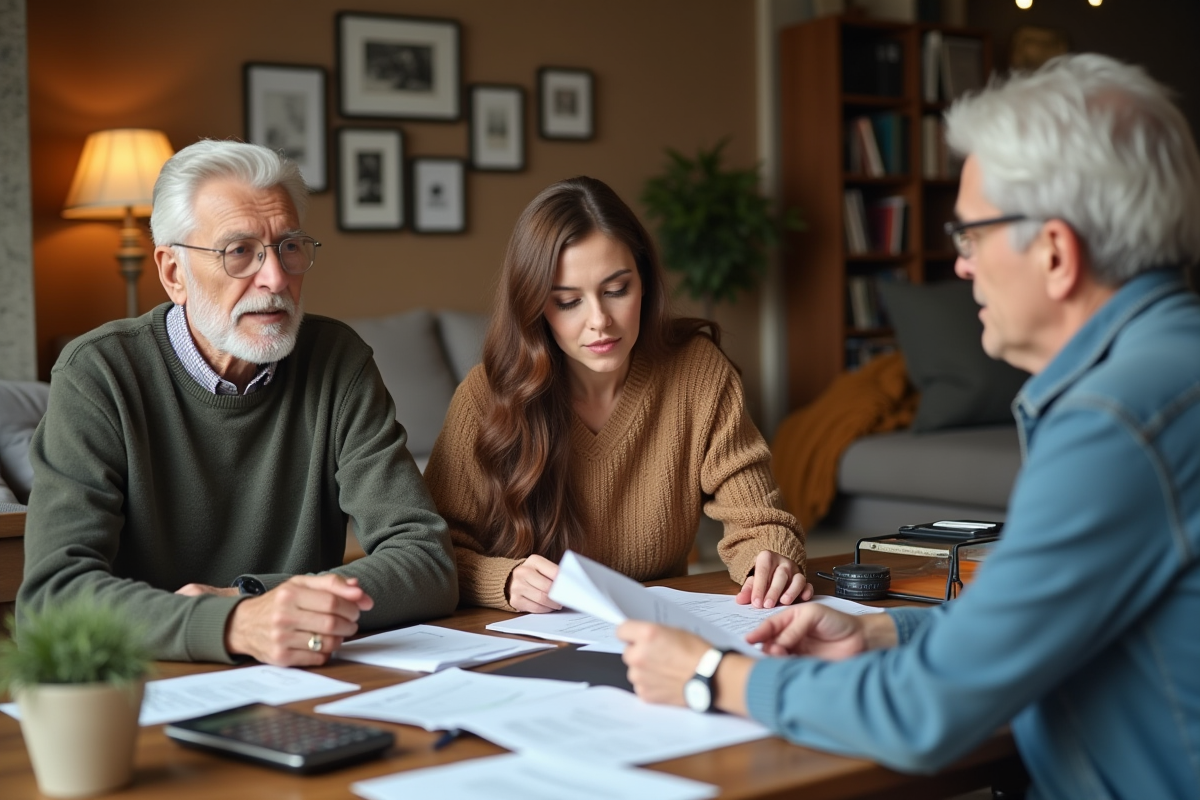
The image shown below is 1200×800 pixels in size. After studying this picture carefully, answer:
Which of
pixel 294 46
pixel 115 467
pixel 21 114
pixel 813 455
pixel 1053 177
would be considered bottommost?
pixel 813 455

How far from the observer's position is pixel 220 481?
1854mm

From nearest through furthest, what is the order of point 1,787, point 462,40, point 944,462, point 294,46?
point 1,787 < point 944,462 < point 294,46 < point 462,40

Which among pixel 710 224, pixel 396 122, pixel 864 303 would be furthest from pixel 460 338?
pixel 864 303

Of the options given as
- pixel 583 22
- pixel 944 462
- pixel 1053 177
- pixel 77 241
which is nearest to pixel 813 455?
pixel 944 462

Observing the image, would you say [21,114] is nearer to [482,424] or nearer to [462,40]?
[462,40]

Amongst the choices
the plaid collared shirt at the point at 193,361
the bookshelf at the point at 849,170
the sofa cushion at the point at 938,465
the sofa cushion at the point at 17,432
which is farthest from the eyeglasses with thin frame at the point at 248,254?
the bookshelf at the point at 849,170

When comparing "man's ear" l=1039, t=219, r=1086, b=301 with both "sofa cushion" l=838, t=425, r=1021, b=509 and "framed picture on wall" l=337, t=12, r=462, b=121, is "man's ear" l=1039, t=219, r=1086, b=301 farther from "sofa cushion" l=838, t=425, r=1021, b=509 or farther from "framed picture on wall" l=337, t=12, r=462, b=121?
"framed picture on wall" l=337, t=12, r=462, b=121

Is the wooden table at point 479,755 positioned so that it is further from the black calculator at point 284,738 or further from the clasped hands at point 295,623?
the clasped hands at point 295,623

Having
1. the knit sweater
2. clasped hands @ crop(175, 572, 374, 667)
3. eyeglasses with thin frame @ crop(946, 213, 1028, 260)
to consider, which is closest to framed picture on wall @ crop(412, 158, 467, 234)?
the knit sweater

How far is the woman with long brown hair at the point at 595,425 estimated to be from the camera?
6.66 ft

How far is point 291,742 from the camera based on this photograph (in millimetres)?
1077

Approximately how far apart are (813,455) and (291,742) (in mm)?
4440

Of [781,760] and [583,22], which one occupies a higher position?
[583,22]

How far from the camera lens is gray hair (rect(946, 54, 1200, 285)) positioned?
1078 millimetres
